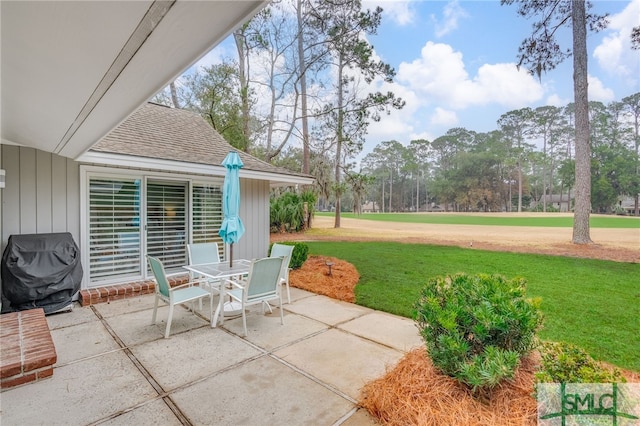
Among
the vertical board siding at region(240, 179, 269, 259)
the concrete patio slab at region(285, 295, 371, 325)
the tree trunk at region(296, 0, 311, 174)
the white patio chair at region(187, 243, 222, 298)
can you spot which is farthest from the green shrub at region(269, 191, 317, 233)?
the concrete patio slab at region(285, 295, 371, 325)

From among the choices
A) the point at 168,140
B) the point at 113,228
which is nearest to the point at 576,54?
the point at 168,140

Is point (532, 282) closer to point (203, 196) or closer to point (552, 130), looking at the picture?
point (203, 196)

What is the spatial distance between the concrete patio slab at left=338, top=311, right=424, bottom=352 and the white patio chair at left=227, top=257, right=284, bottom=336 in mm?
1104

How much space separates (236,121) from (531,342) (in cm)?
1662

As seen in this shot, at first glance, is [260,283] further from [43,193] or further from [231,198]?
[43,193]

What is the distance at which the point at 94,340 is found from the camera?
3.62 metres

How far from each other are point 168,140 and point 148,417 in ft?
20.1

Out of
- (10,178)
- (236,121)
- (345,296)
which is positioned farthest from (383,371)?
(236,121)

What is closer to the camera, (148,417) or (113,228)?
(148,417)

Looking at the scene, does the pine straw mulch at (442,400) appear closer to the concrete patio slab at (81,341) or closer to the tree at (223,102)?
the concrete patio slab at (81,341)

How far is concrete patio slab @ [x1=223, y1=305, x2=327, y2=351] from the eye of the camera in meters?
3.65

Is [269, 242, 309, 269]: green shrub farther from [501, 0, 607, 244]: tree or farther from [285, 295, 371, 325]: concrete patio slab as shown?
[501, 0, 607, 244]: tree

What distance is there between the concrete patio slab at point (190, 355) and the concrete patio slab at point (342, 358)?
524 millimetres

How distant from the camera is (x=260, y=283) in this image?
3988 mm
